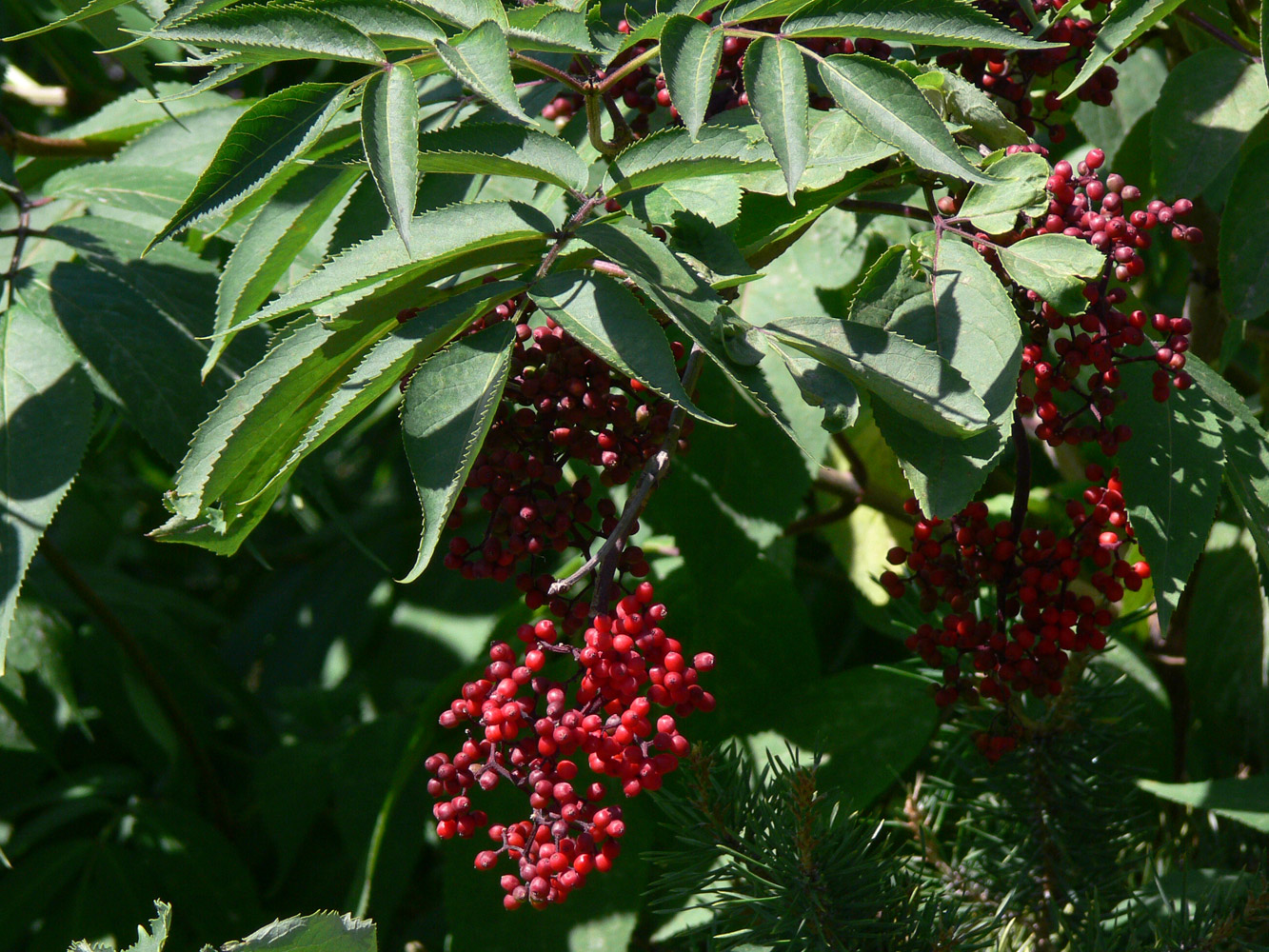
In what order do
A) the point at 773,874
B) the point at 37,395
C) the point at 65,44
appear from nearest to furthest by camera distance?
the point at 773,874 < the point at 37,395 < the point at 65,44

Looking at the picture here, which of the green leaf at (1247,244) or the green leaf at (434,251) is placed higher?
the green leaf at (434,251)

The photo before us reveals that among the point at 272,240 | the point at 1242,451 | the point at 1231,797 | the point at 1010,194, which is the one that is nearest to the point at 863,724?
the point at 1231,797

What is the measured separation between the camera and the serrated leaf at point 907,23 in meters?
0.55

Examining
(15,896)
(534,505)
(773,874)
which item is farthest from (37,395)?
(15,896)

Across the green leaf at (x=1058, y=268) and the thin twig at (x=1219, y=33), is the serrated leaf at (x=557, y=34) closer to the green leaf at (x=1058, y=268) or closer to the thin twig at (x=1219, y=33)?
the green leaf at (x=1058, y=268)

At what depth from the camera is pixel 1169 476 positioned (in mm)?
616

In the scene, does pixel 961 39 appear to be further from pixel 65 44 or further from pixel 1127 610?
pixel 65 44

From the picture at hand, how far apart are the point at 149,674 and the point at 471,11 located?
932 mm

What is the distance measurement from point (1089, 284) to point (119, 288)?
668 mm

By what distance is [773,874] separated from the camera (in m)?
0.65

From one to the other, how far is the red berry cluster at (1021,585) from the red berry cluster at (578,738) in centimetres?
18

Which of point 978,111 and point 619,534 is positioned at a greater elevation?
point 978,111

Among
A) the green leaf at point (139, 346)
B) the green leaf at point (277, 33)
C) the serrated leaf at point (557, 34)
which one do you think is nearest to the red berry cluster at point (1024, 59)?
the serrated leaf at point (557, 34)

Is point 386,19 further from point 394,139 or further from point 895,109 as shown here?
point 895,109
